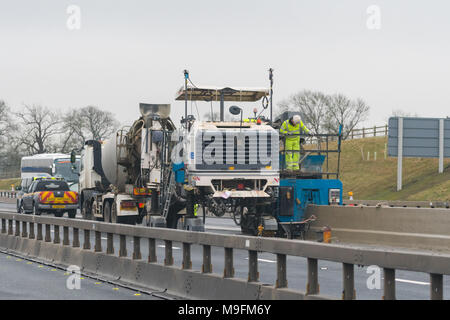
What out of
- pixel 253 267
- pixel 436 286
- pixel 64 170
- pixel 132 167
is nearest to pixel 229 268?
pixel 253 267

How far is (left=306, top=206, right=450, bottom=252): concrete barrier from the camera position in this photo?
17750 millimetres

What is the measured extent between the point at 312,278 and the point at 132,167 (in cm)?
1796

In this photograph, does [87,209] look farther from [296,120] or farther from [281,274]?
[281,274]

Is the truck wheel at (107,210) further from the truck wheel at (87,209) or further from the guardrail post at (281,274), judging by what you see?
the guardrail post at (281,274)

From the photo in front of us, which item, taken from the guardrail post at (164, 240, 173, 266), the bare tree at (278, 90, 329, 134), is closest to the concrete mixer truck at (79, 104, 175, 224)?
the guardrail post at (164, 240, 173, 266)

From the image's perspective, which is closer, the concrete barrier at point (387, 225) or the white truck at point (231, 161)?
the concrete barrier at point (387, 225)

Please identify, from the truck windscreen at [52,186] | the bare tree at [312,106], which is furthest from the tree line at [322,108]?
the truck windscreen at [52,186]

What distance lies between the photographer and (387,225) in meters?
19.3

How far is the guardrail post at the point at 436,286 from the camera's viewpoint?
7.64 metres

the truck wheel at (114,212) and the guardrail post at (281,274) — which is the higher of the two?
the guardrail post at (281,274)

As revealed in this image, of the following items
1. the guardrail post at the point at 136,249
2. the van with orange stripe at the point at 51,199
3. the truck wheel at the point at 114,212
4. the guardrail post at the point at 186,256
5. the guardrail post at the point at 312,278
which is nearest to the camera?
the guardrail post at the point at 312,278

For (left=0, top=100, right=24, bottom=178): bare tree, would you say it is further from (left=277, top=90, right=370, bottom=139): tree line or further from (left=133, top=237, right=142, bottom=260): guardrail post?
(left=133, top=237, right=142, bottom=260): guardrail post

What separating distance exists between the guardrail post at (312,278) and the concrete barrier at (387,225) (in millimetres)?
8715

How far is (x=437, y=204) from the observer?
36625 mm
